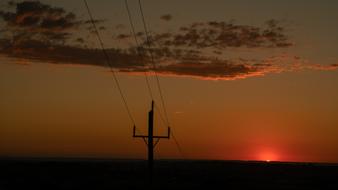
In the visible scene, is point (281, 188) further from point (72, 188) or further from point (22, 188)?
point (22, 188)

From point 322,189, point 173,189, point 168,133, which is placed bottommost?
point 322,189

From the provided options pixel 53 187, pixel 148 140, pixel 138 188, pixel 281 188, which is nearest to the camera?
pixel 148 140

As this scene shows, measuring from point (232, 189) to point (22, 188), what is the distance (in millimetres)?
19331

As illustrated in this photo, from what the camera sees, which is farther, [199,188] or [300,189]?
[300,189]

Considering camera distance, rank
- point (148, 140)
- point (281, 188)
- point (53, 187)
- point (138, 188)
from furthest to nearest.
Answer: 1. point (281, 188)
2. point (53, 187)
3. point (138, 188)
4. point (148, 140)

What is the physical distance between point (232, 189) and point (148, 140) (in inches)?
736

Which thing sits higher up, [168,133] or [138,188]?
[168,133]

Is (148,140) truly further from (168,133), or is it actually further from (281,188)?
(281,188)

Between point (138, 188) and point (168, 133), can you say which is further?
point (138, 188)

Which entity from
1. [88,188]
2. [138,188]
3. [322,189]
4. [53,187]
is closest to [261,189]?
[322,189]

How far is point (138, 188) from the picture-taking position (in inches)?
1919

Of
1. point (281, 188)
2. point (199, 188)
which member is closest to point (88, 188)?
point (199, 188)

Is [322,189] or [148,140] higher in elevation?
[148,140]

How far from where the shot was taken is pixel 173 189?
4878 cm
